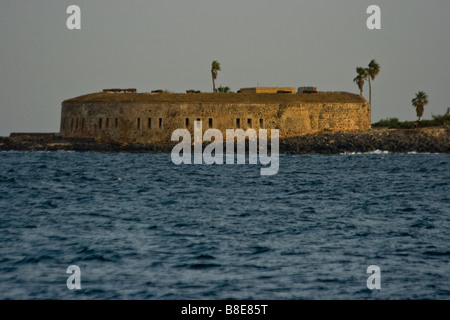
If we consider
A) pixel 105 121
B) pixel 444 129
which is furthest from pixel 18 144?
pixel 444 129

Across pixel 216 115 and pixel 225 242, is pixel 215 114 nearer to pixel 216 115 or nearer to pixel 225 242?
pixel 216 115

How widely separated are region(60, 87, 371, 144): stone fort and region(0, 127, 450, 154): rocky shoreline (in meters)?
2.05

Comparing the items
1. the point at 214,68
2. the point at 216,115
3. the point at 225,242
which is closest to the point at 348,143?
the point at 216,115

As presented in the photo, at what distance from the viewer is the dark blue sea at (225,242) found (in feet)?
38.4

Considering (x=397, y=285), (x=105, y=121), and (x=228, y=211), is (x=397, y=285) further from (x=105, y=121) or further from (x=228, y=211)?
(x=105, y=121)

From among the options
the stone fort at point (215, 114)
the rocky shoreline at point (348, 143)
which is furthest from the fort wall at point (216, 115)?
the rocky shoreline at point (348, 143)

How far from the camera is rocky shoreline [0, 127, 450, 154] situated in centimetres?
6944

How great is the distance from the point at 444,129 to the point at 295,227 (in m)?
60.7

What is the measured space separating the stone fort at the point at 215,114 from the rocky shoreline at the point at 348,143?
2050mm

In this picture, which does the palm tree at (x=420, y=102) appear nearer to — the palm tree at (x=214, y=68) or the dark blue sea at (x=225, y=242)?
the palm tree at (x=214, y=68)

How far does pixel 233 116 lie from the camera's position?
74625 millimetres

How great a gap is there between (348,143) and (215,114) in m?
15.2

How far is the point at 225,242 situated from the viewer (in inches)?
614

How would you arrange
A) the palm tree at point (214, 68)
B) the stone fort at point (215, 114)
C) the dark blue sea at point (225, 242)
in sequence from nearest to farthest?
the dark blue sea at point (225, 242) → the stone fort at point (215, 114) → the palm tree at point (214, 68)
